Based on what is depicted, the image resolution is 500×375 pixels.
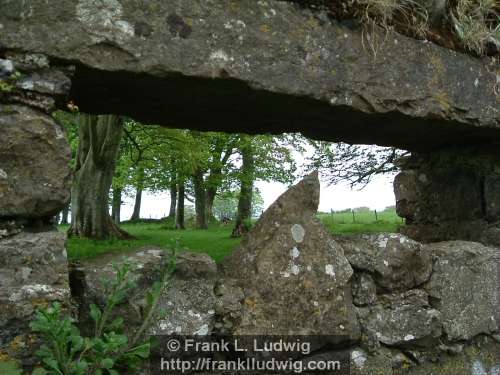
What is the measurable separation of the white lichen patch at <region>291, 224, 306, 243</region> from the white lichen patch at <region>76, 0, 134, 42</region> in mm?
1299

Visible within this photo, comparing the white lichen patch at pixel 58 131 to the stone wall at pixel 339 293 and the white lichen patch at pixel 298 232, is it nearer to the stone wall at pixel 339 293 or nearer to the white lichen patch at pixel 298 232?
the stone wall at pixel 339 293

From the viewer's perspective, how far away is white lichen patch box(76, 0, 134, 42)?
2.05m

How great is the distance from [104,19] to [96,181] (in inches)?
401

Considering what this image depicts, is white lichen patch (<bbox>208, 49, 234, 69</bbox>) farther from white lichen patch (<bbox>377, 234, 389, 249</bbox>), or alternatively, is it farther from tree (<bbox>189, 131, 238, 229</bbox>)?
tree (<bbox>189, 131, 238, 229</bbox>)

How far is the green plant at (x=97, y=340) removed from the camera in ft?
5.65

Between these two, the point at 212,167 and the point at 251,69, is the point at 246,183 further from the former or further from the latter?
the point at 251,69

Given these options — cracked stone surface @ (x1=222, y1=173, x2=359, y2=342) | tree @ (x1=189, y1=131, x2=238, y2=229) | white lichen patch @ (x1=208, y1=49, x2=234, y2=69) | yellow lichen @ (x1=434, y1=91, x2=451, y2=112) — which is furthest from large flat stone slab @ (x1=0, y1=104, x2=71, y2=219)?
tree @ (x1=189, y1=131, x2=238, y2=229)

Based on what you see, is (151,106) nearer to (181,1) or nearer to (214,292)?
(181,1)

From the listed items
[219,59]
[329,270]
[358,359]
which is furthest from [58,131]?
[358,359]

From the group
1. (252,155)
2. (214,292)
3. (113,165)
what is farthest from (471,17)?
(252,155)

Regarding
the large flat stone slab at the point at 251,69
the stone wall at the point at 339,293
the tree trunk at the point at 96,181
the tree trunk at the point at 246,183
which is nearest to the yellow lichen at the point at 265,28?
the large flat stone slab at the point at 251,69

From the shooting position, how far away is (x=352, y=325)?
8.54ft

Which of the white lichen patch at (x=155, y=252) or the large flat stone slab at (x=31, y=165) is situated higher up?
the large flat stone slab at (x=31, y=165)

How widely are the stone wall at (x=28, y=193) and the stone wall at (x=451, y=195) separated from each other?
3.12m
